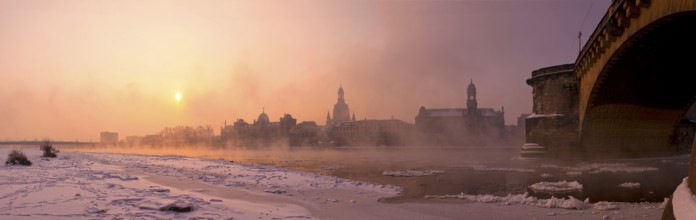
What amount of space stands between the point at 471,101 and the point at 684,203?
440ft

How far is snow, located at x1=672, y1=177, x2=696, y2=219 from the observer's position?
14.2 ft

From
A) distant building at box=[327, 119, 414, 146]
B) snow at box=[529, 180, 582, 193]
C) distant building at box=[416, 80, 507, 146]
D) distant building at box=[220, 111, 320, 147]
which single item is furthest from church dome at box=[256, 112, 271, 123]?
snow at box=[529, 180, 582, 193]

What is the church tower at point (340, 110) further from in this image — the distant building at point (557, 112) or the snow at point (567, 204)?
the snow at point (567, 204)

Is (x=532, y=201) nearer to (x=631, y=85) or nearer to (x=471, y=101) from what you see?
(x=631, y=85)

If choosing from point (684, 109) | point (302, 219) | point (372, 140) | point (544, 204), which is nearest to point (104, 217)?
point (302, 219)

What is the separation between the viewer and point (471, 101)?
13400 centimetres

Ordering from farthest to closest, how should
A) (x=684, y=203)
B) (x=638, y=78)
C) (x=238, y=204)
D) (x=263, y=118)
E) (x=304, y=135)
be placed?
1. (x=263, y=118)
2. (x=304, y=135)
3. (x=638, y=78)
4. (x=238, y=204)
5. (x=684, y=203)

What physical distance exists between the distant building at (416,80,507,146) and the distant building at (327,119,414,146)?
20.5ft

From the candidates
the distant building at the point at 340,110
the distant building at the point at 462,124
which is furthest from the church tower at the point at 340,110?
the distant building at the point at 462,124

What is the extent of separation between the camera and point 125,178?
1378 centimetres

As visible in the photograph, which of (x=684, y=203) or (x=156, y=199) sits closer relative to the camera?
(x=684, y=203)

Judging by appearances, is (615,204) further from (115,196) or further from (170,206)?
(115,196)

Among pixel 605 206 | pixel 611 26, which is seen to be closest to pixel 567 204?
pixel 605 206

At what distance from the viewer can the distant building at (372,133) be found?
413 ft
